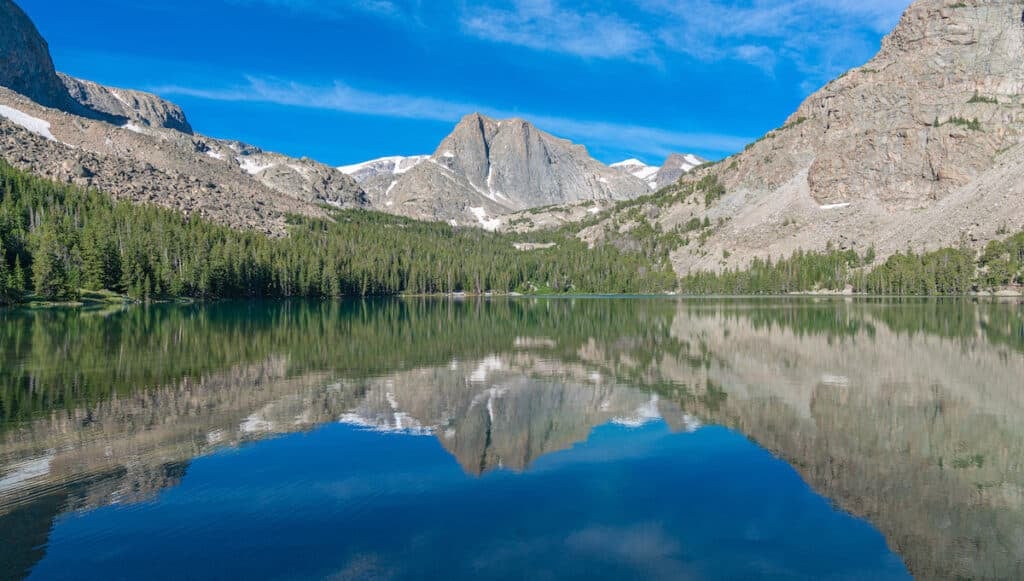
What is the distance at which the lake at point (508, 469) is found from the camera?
12320mm

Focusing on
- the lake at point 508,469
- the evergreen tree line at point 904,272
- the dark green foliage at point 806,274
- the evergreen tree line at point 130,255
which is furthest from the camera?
the dark green foliage at point 806,274

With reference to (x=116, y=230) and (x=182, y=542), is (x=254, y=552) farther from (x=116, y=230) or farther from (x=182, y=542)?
(x=116, y=230)

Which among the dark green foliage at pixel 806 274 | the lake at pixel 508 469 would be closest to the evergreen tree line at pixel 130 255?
the lake at pixel 508 469

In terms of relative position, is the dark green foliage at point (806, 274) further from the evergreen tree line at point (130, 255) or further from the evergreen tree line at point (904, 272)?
the evergreen tree line at point (130, 255)

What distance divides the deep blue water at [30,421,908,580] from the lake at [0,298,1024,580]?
0.06m

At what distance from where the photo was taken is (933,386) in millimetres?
30016

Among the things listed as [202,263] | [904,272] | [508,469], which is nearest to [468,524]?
[508,469]

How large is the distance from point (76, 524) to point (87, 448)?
638 cm

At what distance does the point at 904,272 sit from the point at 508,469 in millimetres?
180514

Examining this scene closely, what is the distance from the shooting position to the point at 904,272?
543 ft

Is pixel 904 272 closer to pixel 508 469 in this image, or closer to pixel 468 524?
pixel 508 469

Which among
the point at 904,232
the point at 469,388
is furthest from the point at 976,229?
the point at 469,388

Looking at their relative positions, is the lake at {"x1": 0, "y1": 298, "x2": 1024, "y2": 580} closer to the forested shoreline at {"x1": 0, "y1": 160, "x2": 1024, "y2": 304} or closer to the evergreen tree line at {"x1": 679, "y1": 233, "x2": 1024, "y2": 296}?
the forested shoreline at {"x1": 0, "y1": 160, "x2": 1024, "y2": 304}

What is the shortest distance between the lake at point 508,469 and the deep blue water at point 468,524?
62mm
